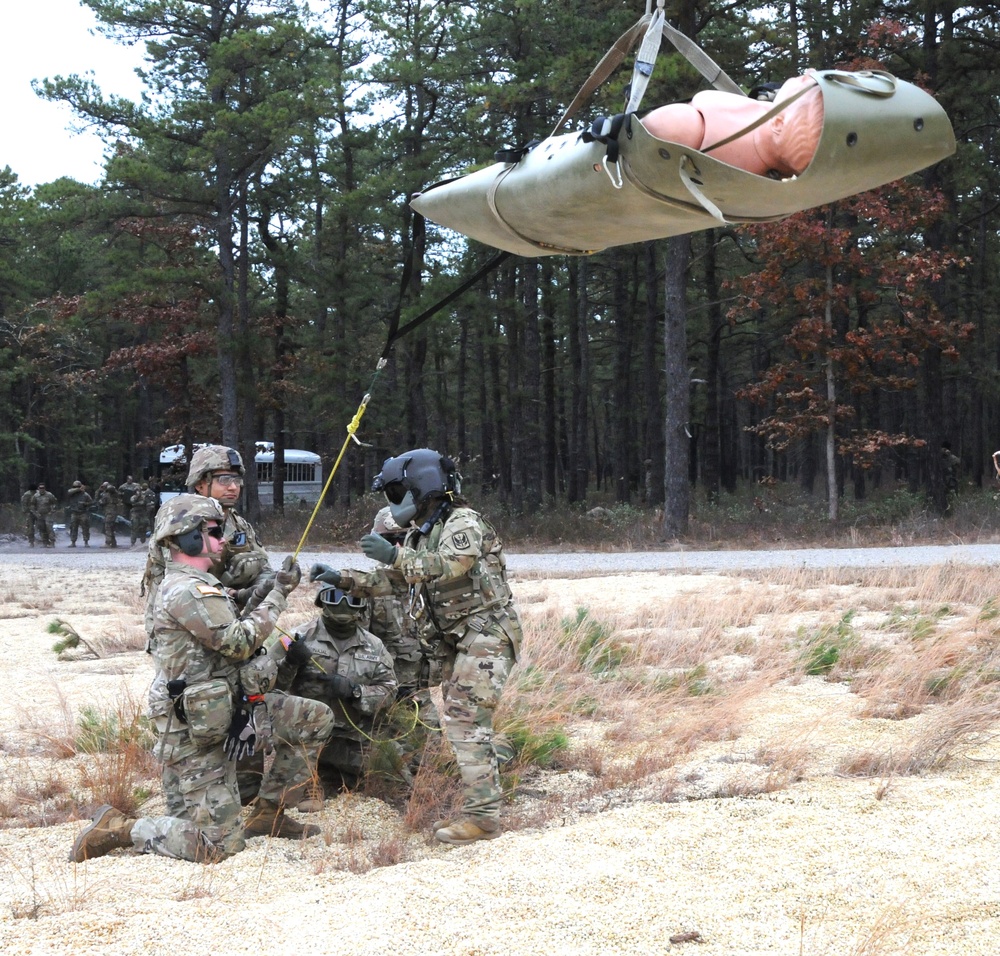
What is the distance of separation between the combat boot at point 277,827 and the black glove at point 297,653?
0.71 meters

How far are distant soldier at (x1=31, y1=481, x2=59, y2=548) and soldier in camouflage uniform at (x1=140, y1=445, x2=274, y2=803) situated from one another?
20934 mm

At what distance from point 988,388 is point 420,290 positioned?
16.5 m

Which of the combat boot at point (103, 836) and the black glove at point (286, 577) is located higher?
the black glove at point (286, 577)

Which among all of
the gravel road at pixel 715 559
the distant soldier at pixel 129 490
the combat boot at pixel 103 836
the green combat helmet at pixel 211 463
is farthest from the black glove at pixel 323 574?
the distant soldier at pixel 129 490

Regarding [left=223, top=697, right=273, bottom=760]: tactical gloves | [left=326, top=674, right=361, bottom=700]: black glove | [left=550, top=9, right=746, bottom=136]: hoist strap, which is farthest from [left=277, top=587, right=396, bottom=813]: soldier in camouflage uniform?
[left=550, top=9, right=746, bottom=136]: hoist strap

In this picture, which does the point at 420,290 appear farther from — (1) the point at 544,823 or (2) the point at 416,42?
(1) the point at 544,823

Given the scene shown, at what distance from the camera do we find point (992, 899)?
360 centimetres

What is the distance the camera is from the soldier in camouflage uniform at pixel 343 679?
5488 mm

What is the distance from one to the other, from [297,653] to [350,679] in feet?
1.41

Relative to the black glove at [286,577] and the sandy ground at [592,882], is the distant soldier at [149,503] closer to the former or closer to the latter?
the sandy ground at [592,882]

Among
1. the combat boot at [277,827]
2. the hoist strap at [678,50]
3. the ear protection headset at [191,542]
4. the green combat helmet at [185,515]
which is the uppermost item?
the hoist strap at [678,50]

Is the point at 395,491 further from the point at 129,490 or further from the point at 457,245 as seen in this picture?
the point at 457,245

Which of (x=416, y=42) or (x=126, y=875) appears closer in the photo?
(x=126, y=875)

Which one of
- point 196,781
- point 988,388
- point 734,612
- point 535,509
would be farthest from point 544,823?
point 988,388
